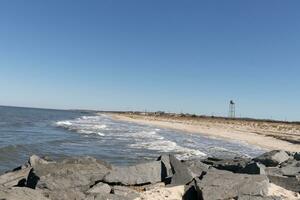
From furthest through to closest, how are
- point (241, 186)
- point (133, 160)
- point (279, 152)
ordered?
1. point (133, 160)
2. point (279, 152)
3. point (241, 186)

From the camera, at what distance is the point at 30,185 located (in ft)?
33.9

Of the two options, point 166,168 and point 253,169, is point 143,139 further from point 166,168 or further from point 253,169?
point 253,169

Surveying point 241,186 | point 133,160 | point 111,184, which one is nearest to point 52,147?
point 133,160

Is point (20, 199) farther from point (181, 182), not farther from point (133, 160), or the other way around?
point (133, 160)

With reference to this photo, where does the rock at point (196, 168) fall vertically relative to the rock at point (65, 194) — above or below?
above

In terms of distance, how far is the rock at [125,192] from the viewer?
31.4 ft

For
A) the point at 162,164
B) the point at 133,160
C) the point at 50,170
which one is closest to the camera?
the point at 50,170

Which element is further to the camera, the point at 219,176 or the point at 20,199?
the point at 219,176

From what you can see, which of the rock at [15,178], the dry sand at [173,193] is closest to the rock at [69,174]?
the rock at [15,178]

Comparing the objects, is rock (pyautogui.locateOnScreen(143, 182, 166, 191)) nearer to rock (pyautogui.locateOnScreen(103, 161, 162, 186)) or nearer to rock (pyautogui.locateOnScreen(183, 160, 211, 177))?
rock (pyautogui.locateOnScreen(103, 161, 162, 186))

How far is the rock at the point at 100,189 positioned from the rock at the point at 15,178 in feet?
7.69

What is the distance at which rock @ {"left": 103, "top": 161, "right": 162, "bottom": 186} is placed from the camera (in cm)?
1048

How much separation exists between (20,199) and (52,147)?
18695mm

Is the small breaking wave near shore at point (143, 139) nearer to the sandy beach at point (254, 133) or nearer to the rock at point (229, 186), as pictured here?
the sandy beach at point (254, 133)
